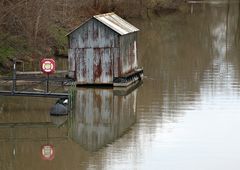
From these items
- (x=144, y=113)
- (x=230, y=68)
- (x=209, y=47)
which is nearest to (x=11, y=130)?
(x=144, y=113)

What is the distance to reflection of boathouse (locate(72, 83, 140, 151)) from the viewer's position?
21.9 meters

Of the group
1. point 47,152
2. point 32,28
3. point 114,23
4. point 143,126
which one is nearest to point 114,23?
point 114,23

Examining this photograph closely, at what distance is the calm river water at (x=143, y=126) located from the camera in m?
19.0

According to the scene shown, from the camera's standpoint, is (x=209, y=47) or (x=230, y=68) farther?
(x=209, y=47)

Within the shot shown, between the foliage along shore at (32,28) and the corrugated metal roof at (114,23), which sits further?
the foliage along shore at (32,28)

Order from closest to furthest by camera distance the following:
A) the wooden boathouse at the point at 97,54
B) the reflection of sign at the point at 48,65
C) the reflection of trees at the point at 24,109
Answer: the reflection of trees at the point at 24,109
the reflection of sign at the point at 48,65
the wooden boathouse at the point at 97,54

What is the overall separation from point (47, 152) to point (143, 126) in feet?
14.5

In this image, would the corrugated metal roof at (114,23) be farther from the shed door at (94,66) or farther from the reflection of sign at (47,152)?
the reflection of sign at (47,152)

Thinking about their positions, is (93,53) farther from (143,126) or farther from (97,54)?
(143,126)

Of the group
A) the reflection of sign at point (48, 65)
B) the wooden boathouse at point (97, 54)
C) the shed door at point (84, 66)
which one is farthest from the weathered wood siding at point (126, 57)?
the reflection of sign at point (48, 65)

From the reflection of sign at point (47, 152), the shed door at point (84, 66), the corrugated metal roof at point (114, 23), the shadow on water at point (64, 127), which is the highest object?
the corrugated metal roof at point (114, 23)

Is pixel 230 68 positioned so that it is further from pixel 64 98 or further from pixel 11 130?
pixel 11 130

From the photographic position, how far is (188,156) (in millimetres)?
19219

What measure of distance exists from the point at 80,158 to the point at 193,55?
84.7 feet
